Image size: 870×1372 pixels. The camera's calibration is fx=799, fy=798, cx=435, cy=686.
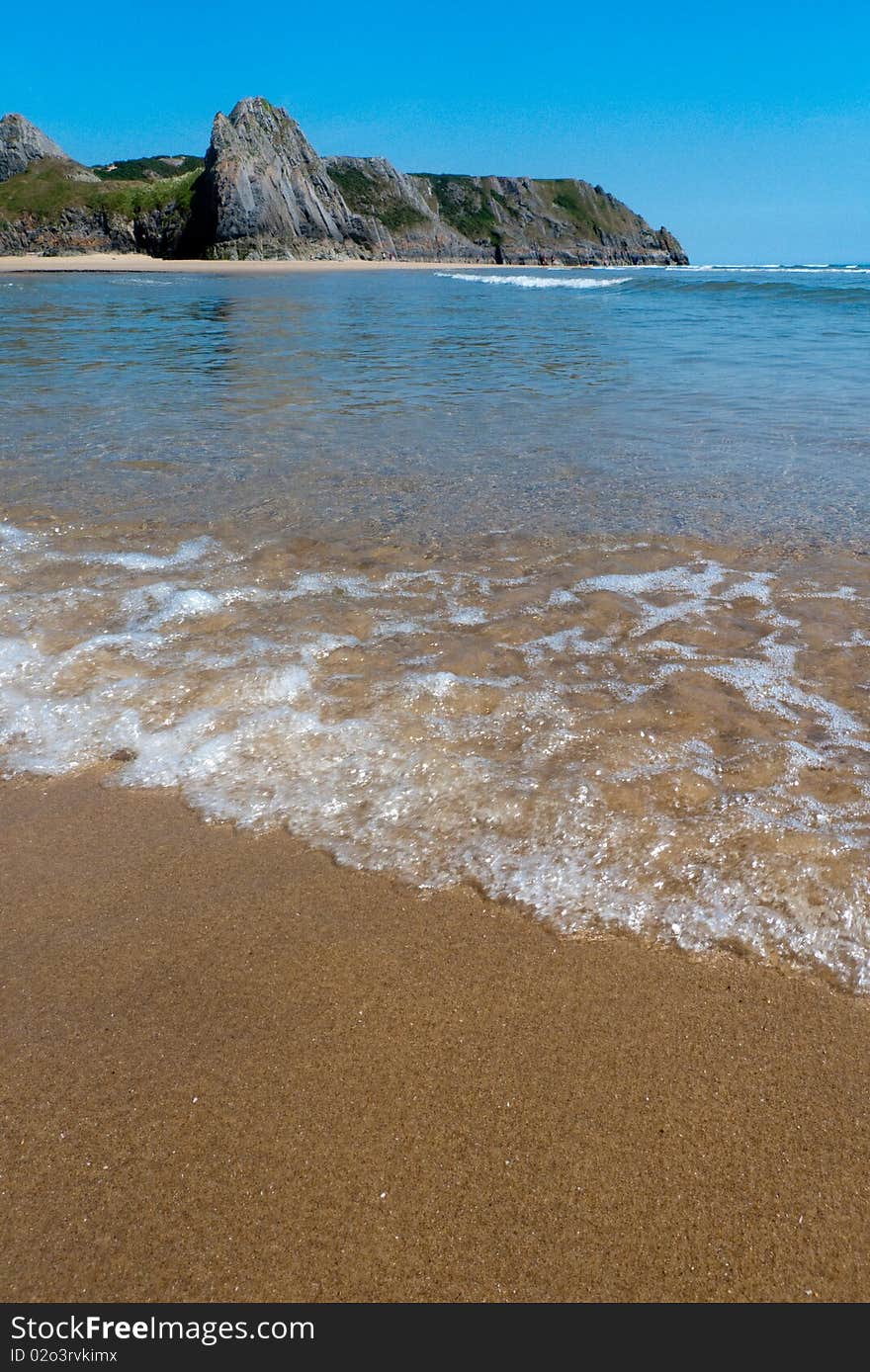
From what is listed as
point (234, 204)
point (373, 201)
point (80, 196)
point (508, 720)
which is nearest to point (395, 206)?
point (373, 201)

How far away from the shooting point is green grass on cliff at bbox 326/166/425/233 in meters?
92.7

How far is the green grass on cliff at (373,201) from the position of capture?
92.7 m

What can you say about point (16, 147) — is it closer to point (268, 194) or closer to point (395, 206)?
point (268, 194)

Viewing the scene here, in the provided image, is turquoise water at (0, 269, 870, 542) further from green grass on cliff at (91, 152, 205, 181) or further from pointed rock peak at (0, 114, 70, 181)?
green grass on cliff at (91, 152, 205, 181)

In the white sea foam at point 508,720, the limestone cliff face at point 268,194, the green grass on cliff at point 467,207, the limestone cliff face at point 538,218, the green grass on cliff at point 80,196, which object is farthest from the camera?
the limestone cliff face at point 538,218

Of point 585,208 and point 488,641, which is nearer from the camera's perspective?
point 488,641

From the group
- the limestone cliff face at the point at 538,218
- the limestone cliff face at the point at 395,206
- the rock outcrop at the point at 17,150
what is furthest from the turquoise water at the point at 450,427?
the limestone cliff face at the point at 538,218

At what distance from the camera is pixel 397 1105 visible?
5.08 ft

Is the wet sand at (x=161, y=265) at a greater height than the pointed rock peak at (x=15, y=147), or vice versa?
the pointed rock peak at (x=15, y=147)

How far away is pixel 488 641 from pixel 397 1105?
2.06 m

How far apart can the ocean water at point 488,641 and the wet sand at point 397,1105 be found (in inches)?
8.8

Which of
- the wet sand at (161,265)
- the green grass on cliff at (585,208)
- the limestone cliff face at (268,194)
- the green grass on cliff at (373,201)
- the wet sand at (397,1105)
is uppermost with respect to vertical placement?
the green grass on cliff at (585,208)

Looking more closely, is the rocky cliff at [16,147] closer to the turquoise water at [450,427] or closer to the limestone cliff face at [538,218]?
the limestone cliff face at [538,218]

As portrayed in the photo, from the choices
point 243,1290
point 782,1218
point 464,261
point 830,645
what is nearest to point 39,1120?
point 243,1290
